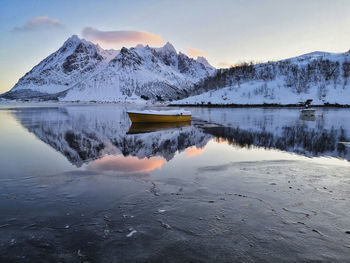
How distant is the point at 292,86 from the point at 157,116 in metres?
92.2

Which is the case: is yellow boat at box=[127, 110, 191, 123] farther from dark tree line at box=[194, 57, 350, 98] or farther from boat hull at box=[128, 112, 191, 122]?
dark tree line at box=[194, 57, 350, 98]

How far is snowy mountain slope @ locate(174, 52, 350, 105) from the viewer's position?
3701 inches

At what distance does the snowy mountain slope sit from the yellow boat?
69559 mm

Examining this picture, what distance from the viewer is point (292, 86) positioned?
344ft

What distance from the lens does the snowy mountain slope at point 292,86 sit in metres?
94.0

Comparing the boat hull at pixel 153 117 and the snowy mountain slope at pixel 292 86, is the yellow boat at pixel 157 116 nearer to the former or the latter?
the boat hull at pixel 153 117

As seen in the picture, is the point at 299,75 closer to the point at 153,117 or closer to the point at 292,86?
the point at 292,86

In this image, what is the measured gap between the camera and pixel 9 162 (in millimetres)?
10797

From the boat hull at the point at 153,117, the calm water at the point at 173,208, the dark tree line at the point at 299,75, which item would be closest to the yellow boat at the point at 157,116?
the boat hull at the point at 153,117

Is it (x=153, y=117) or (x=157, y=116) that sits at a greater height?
(x=157, y=116)

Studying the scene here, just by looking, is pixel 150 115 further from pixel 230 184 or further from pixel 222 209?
pixel 222 209

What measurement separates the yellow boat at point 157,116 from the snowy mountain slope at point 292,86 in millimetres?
69559

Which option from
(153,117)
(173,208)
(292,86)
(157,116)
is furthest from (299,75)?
(173,208)

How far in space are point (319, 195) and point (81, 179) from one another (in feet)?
23.8
